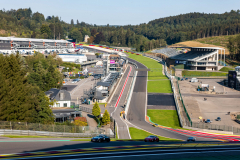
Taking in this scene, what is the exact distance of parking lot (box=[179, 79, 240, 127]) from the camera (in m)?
61.7

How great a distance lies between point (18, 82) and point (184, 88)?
6215cm

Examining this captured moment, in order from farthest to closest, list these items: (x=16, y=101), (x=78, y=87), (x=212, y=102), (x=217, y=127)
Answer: (x=78, y=87), (x=212, y=102), (x=217, y=127), (x=16, y=101)

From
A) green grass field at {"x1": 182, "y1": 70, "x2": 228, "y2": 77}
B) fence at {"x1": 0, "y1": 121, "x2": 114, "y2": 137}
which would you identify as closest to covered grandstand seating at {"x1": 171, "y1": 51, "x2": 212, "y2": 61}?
green grass field at {"x1": 182, "y1": 70, "x2": 228, "y2": 77}

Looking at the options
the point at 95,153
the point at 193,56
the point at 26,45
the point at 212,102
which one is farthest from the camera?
the point at 26,45

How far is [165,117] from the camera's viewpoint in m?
60.5

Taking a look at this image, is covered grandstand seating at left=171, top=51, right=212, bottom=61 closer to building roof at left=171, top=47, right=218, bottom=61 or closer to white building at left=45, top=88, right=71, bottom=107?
building roof at left=171, top=47, right=218, bottom=61

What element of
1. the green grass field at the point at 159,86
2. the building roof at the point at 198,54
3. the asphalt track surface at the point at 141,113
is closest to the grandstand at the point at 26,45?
the building roof at the point at 198,54

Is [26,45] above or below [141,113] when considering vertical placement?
above

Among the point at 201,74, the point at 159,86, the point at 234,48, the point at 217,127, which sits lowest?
the point at 217,127

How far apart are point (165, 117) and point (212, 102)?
866 inches

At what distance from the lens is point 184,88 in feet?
300

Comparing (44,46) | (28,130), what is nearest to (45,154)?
(28,130)

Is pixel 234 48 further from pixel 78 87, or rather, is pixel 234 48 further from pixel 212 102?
pixel 78 87

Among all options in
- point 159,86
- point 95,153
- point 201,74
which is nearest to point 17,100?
point 95,153
